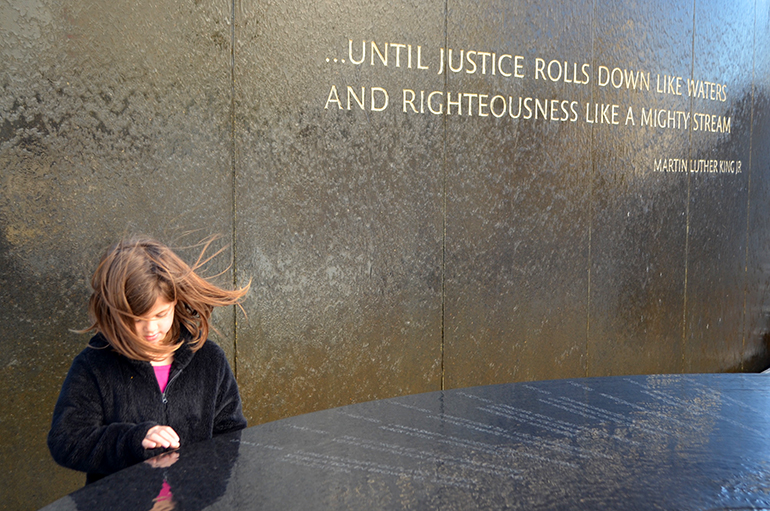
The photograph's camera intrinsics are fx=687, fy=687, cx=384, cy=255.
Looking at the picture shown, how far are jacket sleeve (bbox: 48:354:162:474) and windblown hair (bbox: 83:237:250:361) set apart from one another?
5.8 inches

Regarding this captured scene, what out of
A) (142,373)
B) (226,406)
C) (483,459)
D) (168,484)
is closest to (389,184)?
(226,406)

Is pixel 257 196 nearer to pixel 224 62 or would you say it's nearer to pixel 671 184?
pixel 224 62

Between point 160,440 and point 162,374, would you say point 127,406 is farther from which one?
point 160,440

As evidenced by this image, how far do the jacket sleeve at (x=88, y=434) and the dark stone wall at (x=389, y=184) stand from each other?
5.58ft

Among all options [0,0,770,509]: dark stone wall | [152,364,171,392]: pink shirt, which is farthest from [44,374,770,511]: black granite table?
[0,0,770,509]: dark stone wall

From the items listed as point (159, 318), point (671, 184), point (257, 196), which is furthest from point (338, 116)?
point (671, 184)

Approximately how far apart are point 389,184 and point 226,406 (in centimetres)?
239

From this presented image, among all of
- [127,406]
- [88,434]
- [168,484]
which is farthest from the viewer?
[127,406]

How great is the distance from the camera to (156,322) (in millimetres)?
1868

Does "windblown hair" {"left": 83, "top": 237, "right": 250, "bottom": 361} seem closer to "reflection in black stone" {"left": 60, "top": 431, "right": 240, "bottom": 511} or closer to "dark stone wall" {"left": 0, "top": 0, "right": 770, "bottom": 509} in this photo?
"reflection in black stone" {"left": 60, "top": 431, "right": 240, "bottom": 511}

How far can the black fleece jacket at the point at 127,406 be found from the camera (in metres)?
1.77

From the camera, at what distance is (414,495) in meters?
1.35

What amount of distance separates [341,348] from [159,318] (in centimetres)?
237

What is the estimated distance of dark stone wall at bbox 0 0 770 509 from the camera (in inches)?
133
